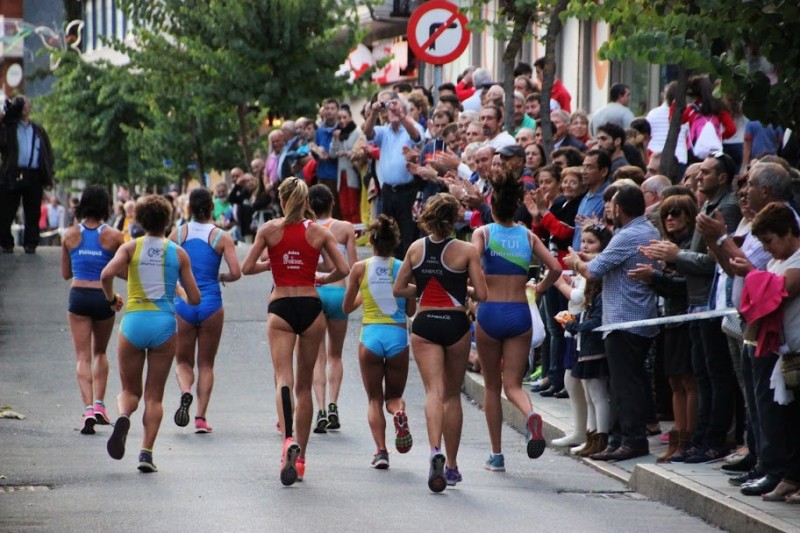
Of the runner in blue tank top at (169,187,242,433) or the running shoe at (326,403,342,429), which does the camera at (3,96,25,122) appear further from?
the running shoe at (326,403,342,429)

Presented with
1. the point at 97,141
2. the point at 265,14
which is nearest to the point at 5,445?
the point at 265,14

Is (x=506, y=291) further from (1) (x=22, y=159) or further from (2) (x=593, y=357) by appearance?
(1) (x=22, y=159)

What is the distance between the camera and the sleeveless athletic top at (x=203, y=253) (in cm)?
1378

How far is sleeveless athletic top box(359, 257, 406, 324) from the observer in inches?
477

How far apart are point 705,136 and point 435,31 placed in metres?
5.24

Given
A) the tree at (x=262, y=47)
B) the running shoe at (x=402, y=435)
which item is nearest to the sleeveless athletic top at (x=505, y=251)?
the running shoe at (x=402, y=435)

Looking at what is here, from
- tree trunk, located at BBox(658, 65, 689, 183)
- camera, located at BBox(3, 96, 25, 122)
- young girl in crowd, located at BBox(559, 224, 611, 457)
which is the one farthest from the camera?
camera, located at BBox(3, 96, 25, 122)

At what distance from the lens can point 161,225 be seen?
473 inches

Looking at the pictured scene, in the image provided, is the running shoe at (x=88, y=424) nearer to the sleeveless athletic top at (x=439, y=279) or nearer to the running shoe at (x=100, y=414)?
the running shoe at (x=100, y=414)

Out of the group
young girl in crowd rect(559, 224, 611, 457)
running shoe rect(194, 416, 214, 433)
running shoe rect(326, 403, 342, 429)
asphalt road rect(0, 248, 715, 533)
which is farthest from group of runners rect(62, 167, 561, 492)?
running shoe rect(326, 403, 342, 429)

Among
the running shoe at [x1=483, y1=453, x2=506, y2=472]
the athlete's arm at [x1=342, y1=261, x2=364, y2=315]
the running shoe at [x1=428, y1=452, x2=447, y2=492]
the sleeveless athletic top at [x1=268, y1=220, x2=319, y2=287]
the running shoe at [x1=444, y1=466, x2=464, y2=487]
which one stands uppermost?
the sleeveless athletic top at [x1=268, y1=220, x2=319, y2=287]

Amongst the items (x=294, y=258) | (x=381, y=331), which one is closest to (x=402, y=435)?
(x=381, y=331)

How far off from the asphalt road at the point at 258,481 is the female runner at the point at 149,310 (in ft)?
1.51

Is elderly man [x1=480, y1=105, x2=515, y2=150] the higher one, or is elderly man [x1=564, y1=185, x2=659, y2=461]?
elderly man [x1=480, y1=105, x2=515, y2=150]
